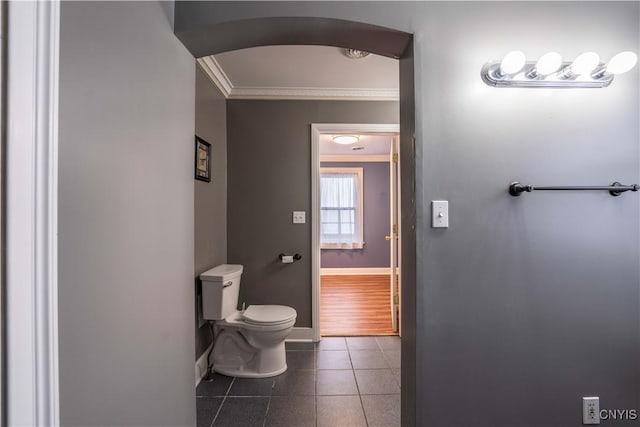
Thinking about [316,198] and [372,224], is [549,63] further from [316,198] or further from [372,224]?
[372,224]

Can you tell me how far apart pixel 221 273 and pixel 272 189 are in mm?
939

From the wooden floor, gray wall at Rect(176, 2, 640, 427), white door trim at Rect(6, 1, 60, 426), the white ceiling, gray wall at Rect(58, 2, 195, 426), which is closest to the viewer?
white door trim at Rect(6, 1, 60, 426)

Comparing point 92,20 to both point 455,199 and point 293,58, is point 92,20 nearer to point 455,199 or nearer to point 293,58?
point 455,199

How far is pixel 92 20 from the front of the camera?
32.7 inches

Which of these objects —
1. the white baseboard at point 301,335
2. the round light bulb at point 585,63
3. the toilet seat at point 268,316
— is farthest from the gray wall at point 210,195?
the round light bulb at point 585,63

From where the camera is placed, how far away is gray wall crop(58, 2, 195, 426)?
2.52ft

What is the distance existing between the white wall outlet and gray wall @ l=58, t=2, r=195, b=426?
5.55 ft

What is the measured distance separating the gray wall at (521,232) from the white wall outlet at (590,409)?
0.03 m

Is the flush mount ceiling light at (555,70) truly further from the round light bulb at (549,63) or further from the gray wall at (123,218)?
the gray wall at (123,218)

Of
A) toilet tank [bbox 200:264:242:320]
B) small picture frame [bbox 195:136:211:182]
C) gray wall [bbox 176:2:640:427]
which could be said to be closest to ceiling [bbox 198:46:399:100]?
small picture frame [bbox 195:136:211:182]

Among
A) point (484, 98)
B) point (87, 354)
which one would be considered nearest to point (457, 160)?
point (484, 98)

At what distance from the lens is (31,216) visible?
664 millimetres

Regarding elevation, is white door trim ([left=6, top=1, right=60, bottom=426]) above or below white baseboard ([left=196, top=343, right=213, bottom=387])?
above

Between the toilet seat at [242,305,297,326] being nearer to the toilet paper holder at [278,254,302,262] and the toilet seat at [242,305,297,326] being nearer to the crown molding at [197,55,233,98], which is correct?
the toilet paper holder at [278,254,302,262]
